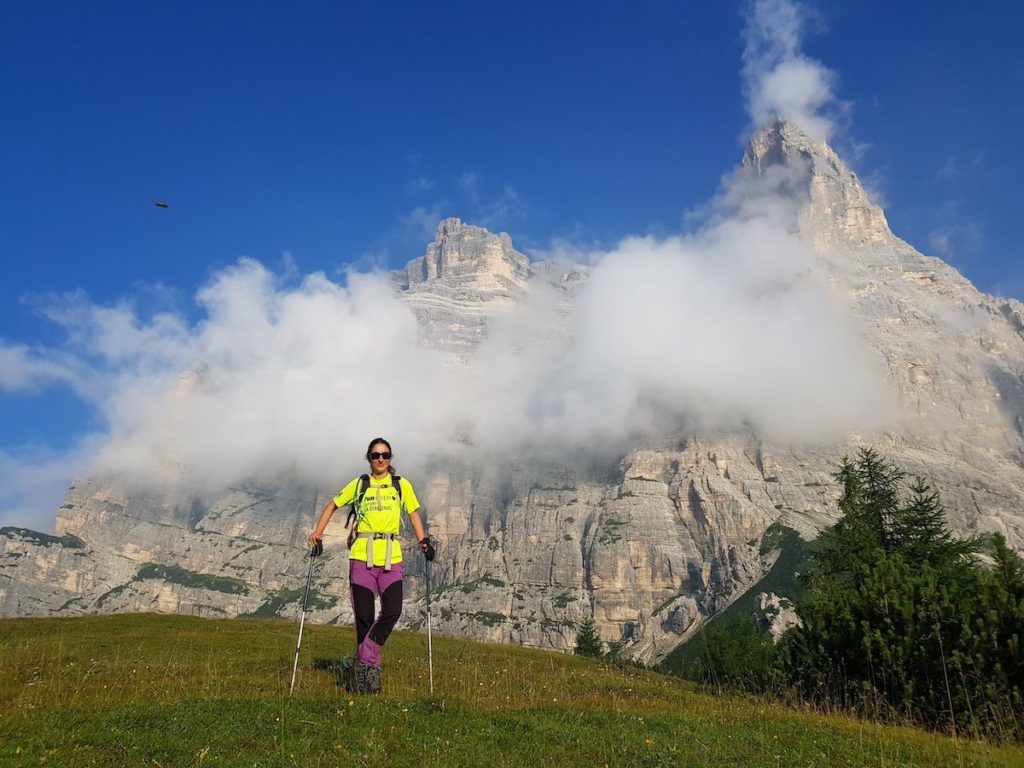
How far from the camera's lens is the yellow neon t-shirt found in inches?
455

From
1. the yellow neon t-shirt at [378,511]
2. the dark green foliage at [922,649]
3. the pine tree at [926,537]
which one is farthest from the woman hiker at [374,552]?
the pine tree at [926,537]

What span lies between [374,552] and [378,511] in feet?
2.42

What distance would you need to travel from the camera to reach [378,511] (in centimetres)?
1176

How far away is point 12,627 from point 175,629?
7.00 meters

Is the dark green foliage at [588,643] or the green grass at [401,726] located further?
the dark green foliage at [588,643]

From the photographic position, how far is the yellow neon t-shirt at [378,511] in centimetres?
1155

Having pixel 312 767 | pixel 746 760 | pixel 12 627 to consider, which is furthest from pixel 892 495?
pixel 12 627

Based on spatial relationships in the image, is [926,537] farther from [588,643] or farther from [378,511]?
[588,643]

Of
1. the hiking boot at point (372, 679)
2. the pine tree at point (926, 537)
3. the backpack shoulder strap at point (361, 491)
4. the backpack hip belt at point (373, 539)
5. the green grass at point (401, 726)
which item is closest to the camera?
the green grass at point (401, 726)

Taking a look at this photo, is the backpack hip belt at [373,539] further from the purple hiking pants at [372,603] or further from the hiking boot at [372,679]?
the hiking boot at [372,679]

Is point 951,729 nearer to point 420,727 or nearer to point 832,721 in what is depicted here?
point 832,721

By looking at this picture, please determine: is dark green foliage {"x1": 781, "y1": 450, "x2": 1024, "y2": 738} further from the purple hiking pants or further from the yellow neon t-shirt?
the yellow neon t-shirt

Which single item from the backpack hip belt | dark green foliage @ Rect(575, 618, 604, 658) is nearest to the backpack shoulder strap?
the backpack hip belt

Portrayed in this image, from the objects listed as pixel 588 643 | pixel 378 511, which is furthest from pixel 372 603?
pixel 588 643
